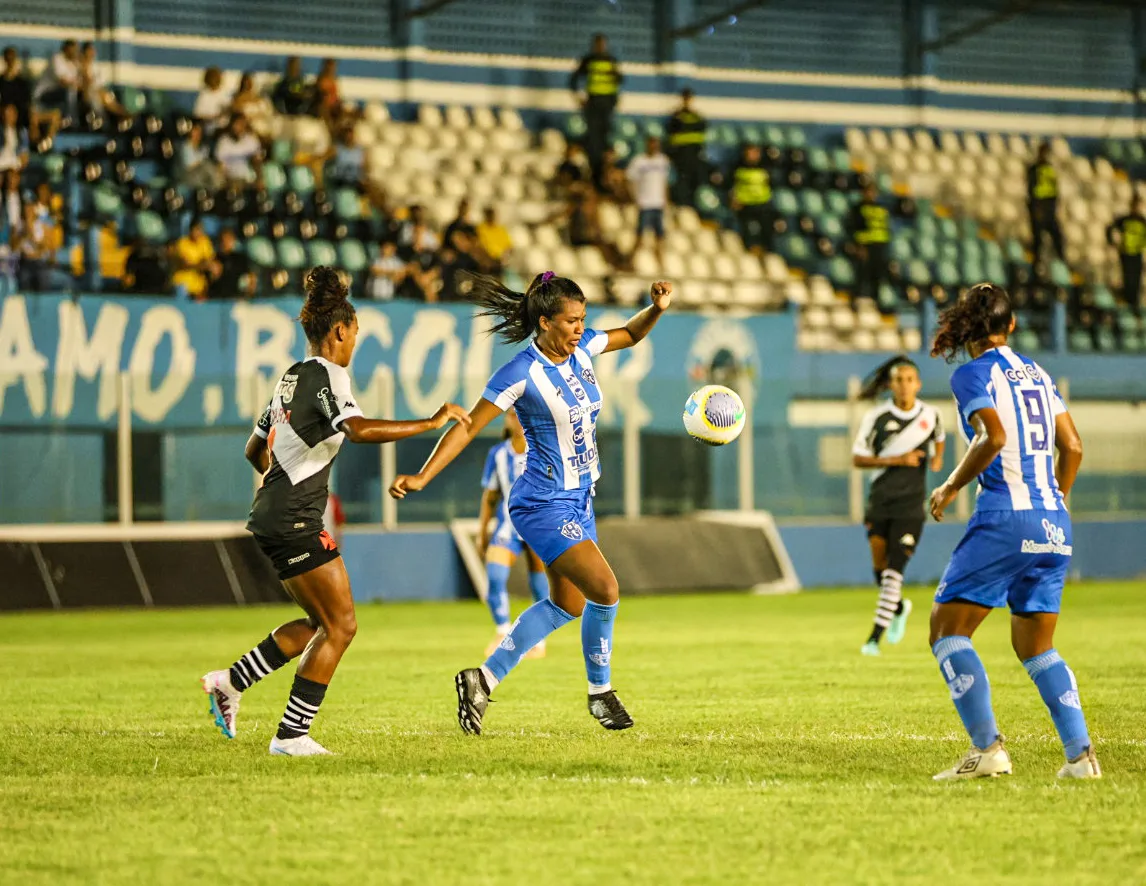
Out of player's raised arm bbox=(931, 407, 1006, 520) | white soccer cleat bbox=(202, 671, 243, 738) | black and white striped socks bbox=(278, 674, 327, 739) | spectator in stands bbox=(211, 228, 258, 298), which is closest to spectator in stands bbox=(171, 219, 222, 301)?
spectator in stands bbox=(211, 228, 258, 298)

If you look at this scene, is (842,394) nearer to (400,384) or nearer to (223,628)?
(400,384)

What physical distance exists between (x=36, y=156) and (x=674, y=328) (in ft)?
28.1

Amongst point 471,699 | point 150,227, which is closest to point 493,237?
point 150,227

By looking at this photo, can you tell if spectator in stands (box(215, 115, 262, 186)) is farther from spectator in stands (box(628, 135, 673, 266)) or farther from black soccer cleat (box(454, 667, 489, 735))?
black soccer cleat (box(454, 667, 489, 735))

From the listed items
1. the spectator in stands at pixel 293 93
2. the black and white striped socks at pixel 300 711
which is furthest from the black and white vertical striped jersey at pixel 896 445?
the spectator in stands at pixel 293 93

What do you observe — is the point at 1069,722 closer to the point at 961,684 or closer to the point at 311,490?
the point at 961,684

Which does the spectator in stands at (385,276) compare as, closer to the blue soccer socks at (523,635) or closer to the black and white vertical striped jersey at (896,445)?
the black and white vertical striped jersey at (896,445)

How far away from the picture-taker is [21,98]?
23.7m

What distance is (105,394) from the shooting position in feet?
68.3

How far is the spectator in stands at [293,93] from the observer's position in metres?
26.5

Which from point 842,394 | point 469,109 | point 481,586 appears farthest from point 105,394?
point 469,109

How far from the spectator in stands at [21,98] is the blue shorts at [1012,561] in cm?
1878

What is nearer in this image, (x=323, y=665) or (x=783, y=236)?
(x=323, y=665)

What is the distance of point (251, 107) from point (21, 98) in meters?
3.31
